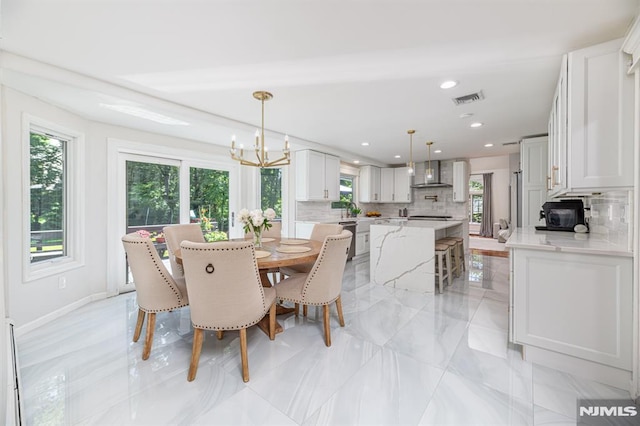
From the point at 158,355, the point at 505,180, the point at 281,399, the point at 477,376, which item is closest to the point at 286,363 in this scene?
the point at 281,399

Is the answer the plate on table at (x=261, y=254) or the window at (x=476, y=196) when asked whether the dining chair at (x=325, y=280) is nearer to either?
the plate on table at (x=261, y=254)

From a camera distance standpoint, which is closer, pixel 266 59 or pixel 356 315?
pixel 266 59

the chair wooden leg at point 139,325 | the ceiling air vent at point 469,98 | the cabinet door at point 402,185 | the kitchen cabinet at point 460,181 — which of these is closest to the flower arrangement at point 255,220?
the chair wooden leg at point 139,325

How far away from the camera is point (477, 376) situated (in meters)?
1.87

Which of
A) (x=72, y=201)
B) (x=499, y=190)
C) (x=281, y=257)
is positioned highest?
(x=499, y=190)

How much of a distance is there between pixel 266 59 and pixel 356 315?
2.53m

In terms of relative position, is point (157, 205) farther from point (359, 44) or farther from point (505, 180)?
point (505, 180)

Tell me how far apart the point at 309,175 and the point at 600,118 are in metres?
3.67

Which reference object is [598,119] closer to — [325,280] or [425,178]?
[325,280]

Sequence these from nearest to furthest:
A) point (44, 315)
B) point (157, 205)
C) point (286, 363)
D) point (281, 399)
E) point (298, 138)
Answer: point (281, 399) → point (286, 363) → point (44, 315) → point (157, 205) → point (298, 138)

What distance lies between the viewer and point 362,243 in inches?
233

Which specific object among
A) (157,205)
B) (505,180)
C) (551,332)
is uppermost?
(505,180)

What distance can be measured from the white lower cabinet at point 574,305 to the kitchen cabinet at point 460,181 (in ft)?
14.5

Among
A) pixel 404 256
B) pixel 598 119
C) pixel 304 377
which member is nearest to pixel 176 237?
pixel 304 377
